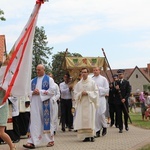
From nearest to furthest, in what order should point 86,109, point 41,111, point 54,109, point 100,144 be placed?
1. point 41,111
2. point 100,144
3. point 86,109
4. point 54,109

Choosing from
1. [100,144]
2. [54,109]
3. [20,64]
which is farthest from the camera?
[54,109]

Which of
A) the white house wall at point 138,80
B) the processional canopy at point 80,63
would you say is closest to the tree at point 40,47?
the white house wall at point 138,80

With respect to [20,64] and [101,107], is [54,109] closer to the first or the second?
[101,107]

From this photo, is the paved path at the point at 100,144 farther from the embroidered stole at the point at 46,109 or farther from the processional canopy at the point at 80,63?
the processional canopy at the point at 80,63

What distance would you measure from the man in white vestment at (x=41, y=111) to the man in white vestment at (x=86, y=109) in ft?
3.52

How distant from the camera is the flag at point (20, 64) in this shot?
8016mm

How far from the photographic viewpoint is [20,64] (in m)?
8.05

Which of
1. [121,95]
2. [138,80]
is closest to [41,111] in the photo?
[121,95]

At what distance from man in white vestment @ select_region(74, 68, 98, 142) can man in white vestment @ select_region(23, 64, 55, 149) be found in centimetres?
107

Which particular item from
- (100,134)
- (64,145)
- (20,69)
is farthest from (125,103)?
(20,69)

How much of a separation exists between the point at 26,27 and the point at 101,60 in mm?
7721

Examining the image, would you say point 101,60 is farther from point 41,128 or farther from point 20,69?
point 20,69

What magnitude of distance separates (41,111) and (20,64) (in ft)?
8.45

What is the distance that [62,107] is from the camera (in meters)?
15.1
